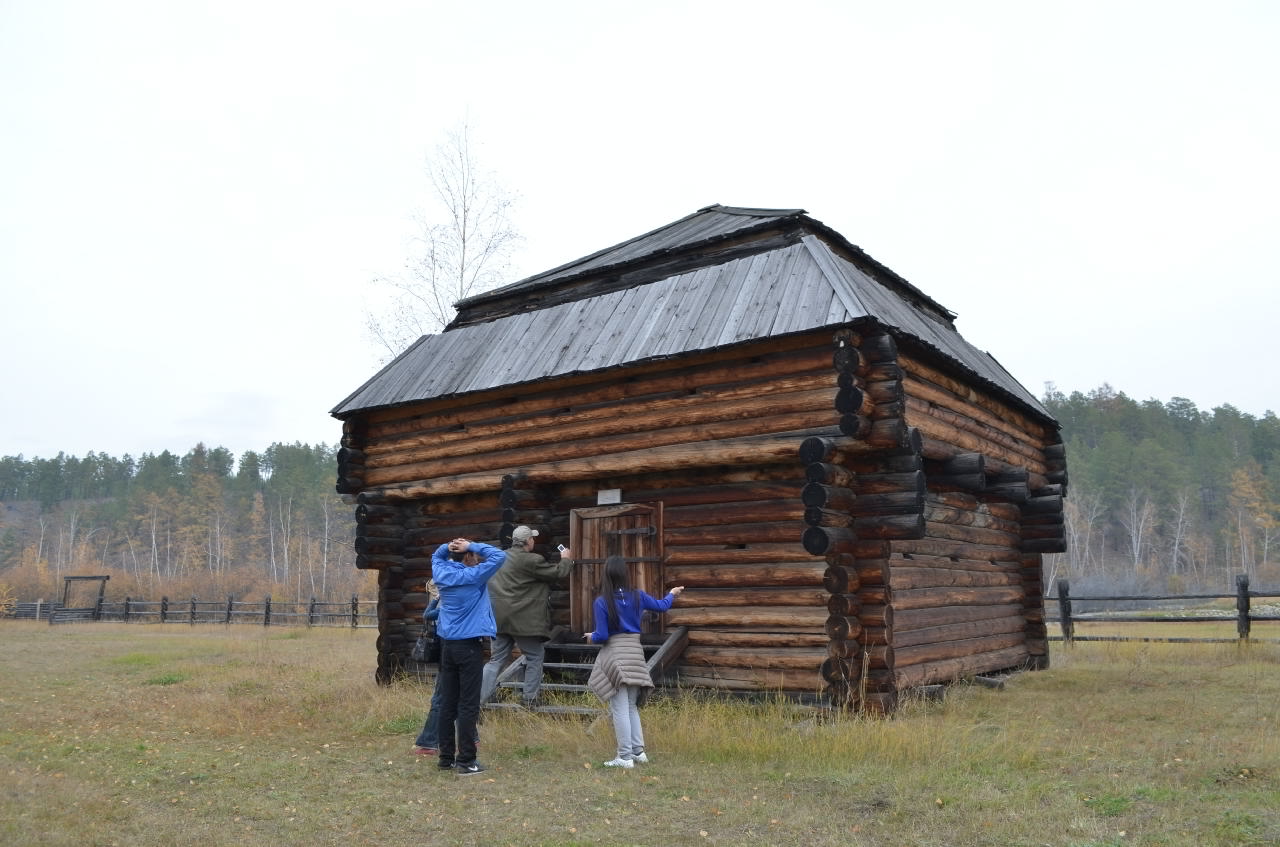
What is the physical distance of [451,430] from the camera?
47.7 ft

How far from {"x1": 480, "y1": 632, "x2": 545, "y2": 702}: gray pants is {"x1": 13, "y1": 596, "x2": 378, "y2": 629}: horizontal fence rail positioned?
22033 millimetres

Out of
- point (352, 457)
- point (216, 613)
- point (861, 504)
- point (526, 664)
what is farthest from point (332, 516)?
point (861, 504)

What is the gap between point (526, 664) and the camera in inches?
439

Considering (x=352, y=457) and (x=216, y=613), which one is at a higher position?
(x=352, y=457)

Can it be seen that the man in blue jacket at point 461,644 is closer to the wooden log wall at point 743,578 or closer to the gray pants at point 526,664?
the gray pants at point 526,664

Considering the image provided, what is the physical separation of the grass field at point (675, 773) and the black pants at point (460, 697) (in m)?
0.28

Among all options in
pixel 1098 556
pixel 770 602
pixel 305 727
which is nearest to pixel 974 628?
pixel 770 602

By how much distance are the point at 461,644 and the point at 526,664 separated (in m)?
3.06

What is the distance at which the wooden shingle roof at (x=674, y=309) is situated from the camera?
37.7ft

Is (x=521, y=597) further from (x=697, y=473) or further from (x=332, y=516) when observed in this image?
(x=332, y=516)

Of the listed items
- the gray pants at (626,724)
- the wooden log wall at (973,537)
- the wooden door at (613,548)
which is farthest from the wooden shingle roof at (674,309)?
the gray pants at (626,724)

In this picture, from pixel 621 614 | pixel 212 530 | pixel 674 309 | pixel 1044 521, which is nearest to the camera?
pixel 621 614

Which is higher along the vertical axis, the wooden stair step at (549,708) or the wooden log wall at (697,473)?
the wooden log wall at (697,473)

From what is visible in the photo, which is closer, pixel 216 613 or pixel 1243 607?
pixel 1243 607
